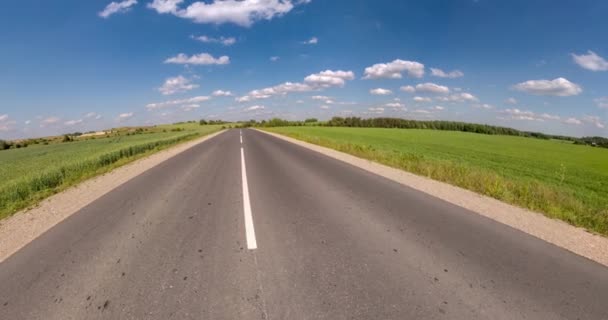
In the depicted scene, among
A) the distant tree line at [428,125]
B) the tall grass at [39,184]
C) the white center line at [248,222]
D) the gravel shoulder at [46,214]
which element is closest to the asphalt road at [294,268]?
the white center line at [248,222]

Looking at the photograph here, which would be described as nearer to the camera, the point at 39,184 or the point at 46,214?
the point at 46,214

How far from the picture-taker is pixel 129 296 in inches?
113

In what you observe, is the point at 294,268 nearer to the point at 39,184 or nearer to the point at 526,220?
the point at 526,220

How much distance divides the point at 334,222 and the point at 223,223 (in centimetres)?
210

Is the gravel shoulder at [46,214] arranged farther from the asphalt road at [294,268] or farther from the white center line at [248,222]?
the white center line at [248,222]

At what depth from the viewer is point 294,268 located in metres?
3.39

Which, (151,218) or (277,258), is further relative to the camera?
(151,218)

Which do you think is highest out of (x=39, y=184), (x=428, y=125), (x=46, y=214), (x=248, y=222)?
(x=428, y=125)

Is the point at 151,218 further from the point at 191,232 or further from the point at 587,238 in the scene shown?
the point at 587,238

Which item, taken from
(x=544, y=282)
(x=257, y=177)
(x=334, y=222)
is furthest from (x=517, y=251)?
(x=257, y=177)

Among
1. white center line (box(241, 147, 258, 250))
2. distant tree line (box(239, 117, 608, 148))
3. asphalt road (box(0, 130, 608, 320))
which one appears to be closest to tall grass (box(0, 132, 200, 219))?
asphalt road (box(0, 130, 608, 320))

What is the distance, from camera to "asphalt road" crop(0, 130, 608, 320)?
2.67 m

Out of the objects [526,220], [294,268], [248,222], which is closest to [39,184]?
[248,222]

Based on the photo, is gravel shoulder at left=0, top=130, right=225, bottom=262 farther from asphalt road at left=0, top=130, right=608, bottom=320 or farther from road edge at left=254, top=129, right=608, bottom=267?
road edge at left=254, top=129, right=608, bottom=267
